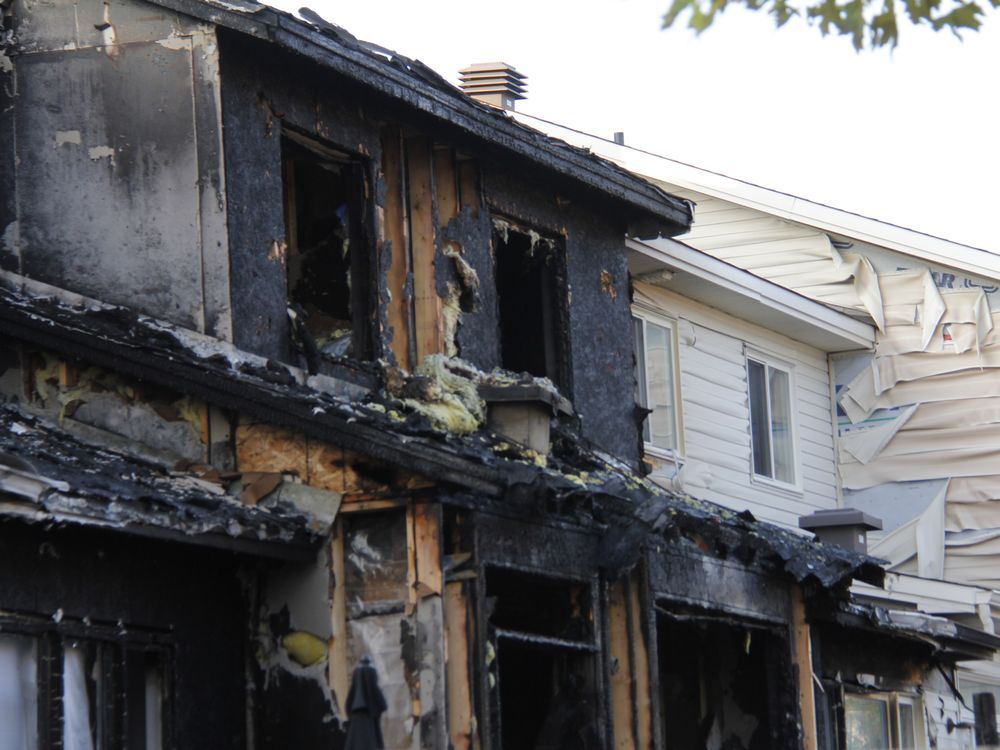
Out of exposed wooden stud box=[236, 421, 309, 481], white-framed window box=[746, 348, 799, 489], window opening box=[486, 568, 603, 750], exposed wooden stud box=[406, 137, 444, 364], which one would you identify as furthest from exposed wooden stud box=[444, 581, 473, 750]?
white-framed window box=[746, 348, 799, 489]

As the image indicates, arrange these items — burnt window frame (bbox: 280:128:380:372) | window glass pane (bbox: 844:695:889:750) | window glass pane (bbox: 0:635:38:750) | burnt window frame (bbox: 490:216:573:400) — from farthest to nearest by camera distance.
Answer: window glass pane (bbox: 844:695:889:750) → burnt window frame (bbox: 490:216:573:400) → burnt window frame (bbox: 280:128:380:372) → window glass pane (bbox: 0:635:38:750)

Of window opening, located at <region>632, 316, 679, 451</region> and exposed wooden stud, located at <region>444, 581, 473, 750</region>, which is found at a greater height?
window opening, located at <region>632, 316, 679, 451</region>

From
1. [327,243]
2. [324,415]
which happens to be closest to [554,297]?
[327,243]

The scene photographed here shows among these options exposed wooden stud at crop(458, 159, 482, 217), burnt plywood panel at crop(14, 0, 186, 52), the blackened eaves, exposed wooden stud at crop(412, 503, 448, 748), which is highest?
burnt plywood panel at crop(14, 0, 186, 52)

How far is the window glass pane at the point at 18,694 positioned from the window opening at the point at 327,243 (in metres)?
A: 3.54

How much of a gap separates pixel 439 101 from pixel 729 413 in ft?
23.3

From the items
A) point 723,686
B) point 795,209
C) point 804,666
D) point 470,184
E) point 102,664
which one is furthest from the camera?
point 795,209

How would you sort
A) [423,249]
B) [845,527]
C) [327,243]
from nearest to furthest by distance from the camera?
[423,249], [327,243], [845,527]

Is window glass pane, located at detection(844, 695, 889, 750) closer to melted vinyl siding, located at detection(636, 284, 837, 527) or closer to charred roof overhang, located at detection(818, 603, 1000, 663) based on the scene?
charred roof overhang, located at detection(818, 603, 1000, 663)

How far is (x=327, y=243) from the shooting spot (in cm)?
1311

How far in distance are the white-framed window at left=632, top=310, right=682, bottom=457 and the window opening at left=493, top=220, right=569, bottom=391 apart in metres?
3.29

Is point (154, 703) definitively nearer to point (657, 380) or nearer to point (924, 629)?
point (924, 629)

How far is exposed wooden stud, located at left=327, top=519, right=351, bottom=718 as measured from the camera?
10.5m

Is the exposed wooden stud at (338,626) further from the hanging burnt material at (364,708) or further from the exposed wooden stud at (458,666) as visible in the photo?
the hanging burnt material at (364,708)
